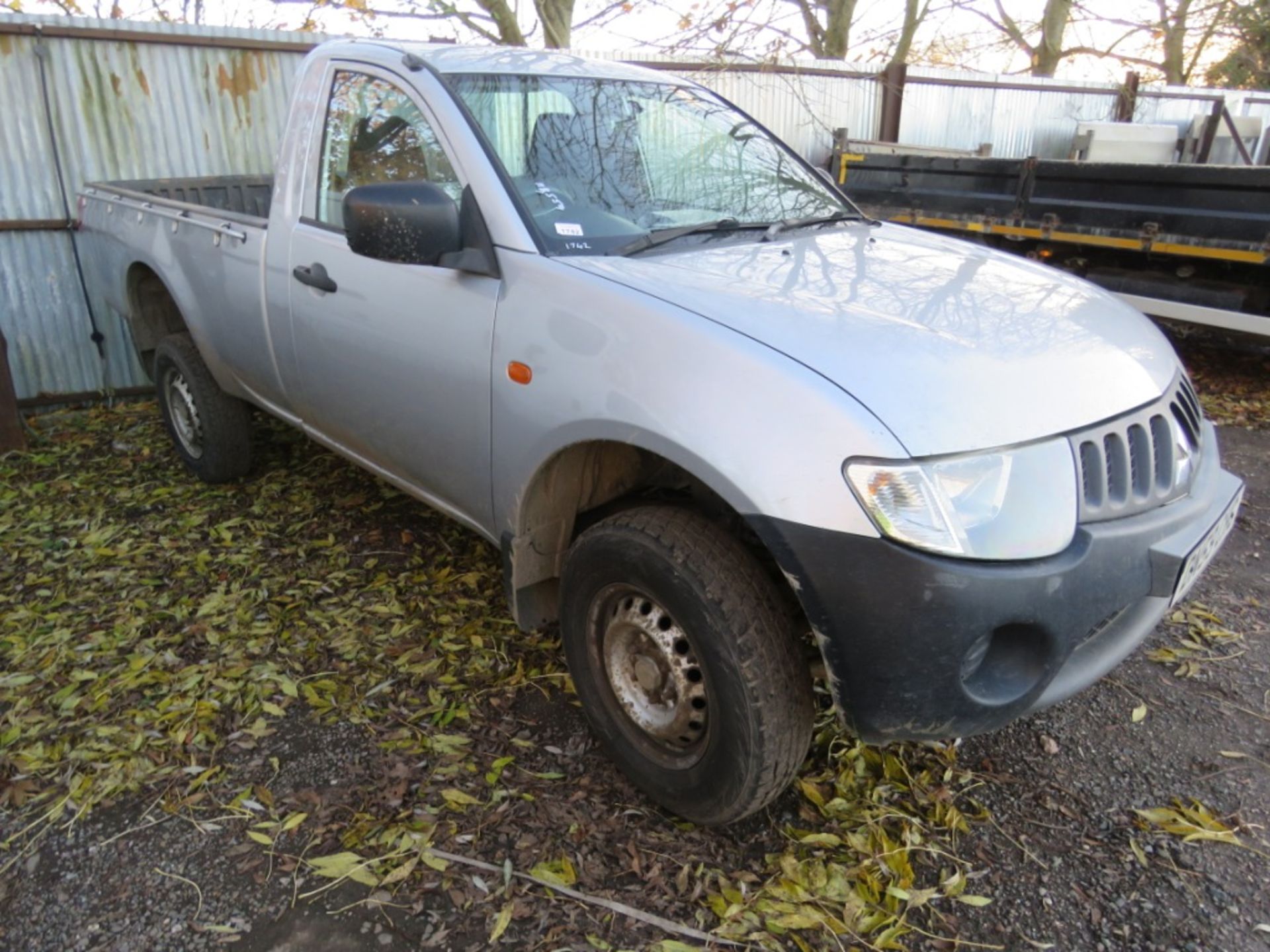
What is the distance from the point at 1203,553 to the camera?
2.26 meters

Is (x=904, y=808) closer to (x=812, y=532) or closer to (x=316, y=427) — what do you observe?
(x=812, y=532)

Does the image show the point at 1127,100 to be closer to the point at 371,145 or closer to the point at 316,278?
the point at 371,145

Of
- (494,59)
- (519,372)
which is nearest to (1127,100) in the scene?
(494,59)

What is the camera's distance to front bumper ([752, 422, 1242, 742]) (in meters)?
1.92

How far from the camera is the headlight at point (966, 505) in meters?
1.91

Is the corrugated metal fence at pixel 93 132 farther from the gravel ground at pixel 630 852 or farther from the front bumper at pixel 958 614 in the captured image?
the front bumper at pixel 958 614

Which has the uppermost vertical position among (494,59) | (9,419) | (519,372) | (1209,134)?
(494,59)

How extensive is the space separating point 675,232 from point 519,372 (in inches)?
27.4

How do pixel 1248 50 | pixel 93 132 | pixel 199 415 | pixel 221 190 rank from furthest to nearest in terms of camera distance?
pixel 1248 50 < pixel 93 132 < pixel 221 190 < pixel 199 415

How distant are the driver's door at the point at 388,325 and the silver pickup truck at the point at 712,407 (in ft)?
0.05

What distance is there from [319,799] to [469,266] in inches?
65.0

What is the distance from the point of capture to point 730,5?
914 cm

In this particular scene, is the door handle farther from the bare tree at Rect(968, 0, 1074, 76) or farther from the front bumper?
the bare tree at Rect(968, 0, 1074, 76)

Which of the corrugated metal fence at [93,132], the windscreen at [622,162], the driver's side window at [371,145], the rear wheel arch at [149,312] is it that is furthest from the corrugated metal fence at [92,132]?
the windscreen at [622,162]
